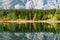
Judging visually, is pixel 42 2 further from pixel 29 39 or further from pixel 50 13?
pixel 29 39

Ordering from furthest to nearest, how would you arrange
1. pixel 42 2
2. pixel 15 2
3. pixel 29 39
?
pixel 15 2 < pixel 42 2 < pixel 29 39

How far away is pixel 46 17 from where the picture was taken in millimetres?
42188

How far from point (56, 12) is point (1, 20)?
9.03 metres

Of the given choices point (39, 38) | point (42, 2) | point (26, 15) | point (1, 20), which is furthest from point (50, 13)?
point (39, 38)

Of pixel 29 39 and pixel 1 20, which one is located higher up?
pixel 29 39

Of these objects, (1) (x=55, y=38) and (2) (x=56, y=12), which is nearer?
(1) (x=55, y=38)

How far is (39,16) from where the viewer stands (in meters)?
42.1

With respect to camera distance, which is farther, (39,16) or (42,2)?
(42,2)

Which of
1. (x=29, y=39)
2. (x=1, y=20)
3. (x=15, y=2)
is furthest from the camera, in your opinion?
(x=15, y=2)

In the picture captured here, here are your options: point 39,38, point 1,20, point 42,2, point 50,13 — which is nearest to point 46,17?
point 50,13

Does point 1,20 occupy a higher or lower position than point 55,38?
lower

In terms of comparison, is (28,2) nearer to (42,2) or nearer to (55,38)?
(42,2)

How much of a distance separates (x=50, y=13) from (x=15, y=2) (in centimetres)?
2559

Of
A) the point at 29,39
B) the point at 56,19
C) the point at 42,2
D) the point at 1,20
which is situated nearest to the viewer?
the point at 29,39
